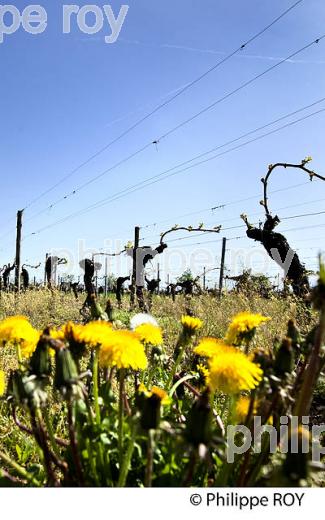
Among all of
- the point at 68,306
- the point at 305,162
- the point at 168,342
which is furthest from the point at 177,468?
the point at 68,306

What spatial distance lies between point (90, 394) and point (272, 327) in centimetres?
387

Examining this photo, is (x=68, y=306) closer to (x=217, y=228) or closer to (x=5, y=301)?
(x=5, y=301)

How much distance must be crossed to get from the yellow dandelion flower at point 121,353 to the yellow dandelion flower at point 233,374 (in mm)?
229

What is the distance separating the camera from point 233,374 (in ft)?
3.91

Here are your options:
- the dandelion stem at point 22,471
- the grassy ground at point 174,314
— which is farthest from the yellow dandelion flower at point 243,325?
the grassy ground at point 174,314

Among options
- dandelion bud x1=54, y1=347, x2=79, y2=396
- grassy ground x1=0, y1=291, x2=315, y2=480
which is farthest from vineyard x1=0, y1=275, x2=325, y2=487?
grassy ground x1=0, y1=291, x2=315, y2=480

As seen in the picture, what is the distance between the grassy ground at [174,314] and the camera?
8.93 feet

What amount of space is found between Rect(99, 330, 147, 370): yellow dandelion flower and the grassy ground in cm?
151

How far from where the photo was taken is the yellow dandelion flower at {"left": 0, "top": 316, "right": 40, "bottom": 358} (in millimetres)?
1525

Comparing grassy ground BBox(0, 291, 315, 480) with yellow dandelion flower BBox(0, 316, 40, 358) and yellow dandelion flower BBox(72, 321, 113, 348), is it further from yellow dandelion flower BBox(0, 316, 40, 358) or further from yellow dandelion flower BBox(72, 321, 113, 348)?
yellow dandelion flower BBox(72, 321, 113, 348)
